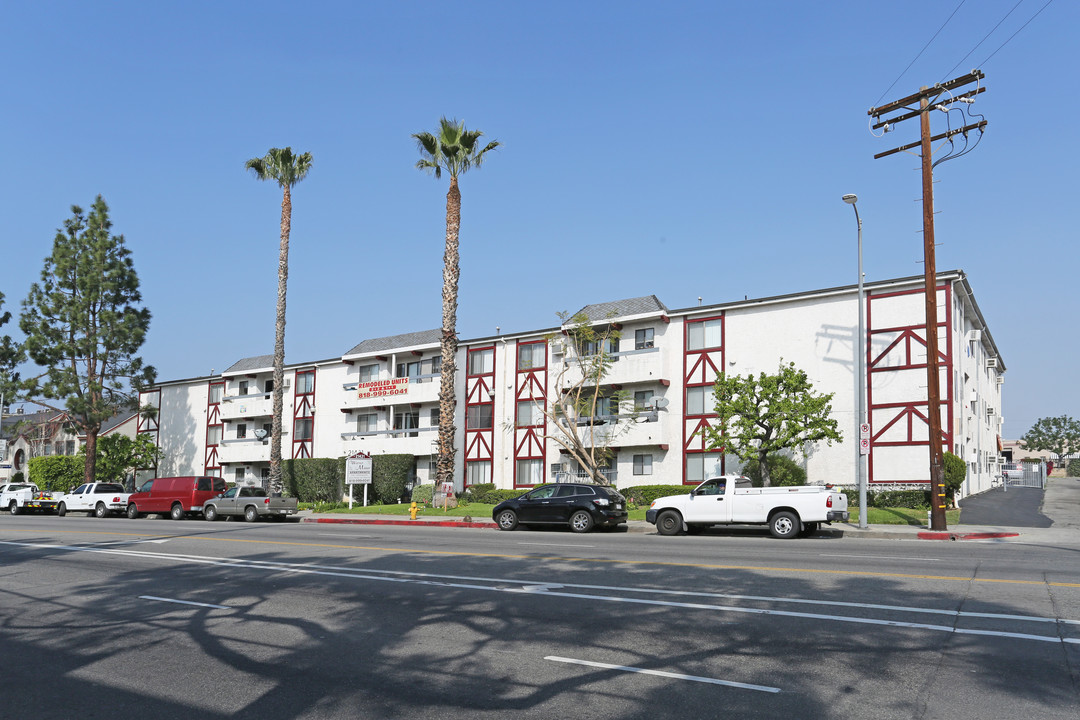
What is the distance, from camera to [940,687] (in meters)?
6.30

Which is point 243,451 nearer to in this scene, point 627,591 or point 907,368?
point 907,368

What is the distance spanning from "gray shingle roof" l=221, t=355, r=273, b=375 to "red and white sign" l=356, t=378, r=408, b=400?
9.77 metres

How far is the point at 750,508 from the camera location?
70.6 ft

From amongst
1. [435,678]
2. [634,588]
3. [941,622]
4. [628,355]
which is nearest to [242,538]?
[634,588]

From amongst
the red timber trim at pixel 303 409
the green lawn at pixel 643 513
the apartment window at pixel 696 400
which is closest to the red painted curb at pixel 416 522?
the green lawn at pixel 643 513

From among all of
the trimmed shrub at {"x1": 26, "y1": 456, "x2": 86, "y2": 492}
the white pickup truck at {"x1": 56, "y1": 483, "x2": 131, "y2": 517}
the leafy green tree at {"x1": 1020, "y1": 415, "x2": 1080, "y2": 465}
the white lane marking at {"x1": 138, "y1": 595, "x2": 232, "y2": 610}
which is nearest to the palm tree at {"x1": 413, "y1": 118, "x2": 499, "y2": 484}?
the white pickup truck at {"x1": 56, "y1": 483, "x2": 131, "y2": 517}

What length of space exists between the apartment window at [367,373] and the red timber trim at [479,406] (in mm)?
6833

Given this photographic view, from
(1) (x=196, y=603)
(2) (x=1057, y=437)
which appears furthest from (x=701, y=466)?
(2) (x=1057, y=437)

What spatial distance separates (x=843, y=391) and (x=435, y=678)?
2876cm

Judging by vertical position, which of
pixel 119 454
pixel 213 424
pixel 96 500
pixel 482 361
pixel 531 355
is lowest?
pixel 96 500

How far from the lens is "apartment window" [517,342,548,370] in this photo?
137ft

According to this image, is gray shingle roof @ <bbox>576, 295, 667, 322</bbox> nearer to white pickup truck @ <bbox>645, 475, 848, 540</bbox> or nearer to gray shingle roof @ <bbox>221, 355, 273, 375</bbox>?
white pickup truck @ <bbox>645, 475, 848, 540</bbox>

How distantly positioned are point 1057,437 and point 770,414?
291ft

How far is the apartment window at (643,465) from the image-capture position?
123ft
